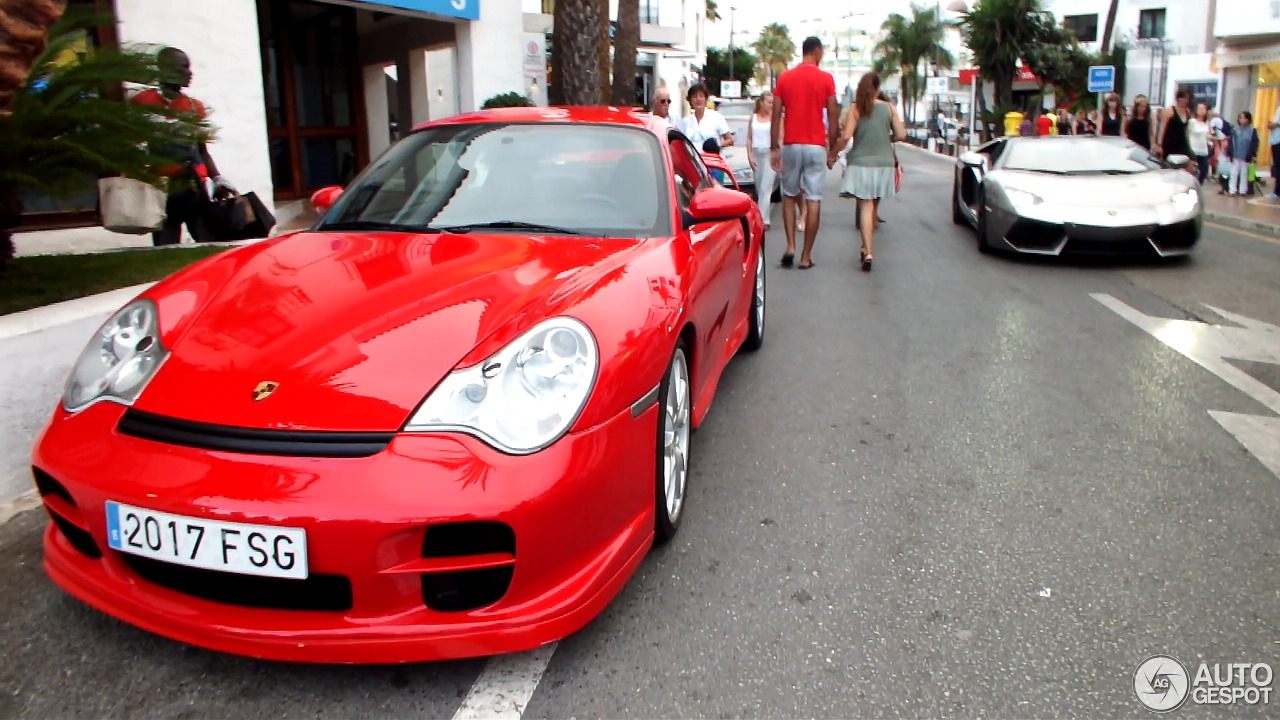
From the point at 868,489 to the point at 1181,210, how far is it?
6116 mm

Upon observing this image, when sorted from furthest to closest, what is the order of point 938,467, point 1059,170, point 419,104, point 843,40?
point 843,40 < point 419,104 < point 1059,170 < point 938,467

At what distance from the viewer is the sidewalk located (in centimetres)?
1135

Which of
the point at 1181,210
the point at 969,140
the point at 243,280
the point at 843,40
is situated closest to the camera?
the point at 243,280

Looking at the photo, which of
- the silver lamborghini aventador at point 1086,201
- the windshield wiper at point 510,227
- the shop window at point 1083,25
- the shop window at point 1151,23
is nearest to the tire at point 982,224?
the silver lamborghini aventador at point 1086,201

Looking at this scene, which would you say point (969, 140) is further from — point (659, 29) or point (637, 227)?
point (637, 227)

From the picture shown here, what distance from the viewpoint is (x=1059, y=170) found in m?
8.79

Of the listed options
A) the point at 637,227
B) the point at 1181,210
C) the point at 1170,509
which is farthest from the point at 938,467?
the point at 1181,210

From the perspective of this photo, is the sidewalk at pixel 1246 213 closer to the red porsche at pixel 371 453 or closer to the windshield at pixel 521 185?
the windshield at pixel 521 185

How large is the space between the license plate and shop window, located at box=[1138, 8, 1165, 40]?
47.0 metres

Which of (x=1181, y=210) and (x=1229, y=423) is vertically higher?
(x=1181, y=210)

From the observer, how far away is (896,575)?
9.12ft

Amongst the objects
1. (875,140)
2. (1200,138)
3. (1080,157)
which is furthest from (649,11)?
(875,140)

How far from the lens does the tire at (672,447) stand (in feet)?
8.71

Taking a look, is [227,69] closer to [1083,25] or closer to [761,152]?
[761,152]
